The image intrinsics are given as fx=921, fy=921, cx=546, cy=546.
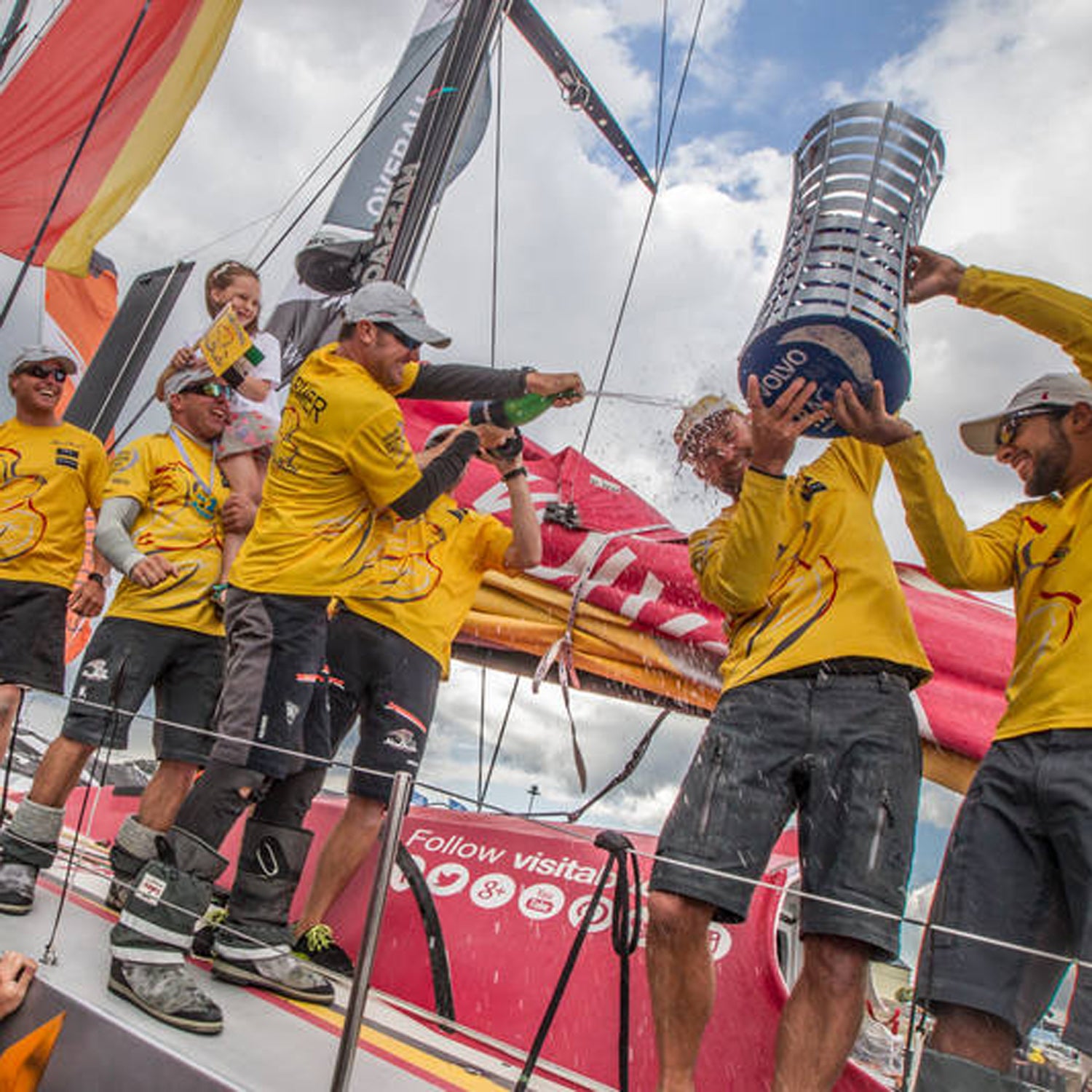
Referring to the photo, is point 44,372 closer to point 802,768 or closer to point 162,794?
point 162,794

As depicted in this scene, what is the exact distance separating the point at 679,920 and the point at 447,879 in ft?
4.24

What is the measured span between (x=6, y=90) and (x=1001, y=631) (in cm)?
562

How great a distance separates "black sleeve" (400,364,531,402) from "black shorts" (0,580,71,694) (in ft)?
4.34

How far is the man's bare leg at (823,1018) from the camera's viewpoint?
1.40 meters

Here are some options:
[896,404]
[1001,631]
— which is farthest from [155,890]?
[1001,631]

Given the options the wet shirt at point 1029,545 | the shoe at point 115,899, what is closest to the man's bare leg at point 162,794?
the shoe at point 115,899

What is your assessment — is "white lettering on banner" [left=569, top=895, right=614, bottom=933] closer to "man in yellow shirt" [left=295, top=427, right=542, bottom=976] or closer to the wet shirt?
"man in yellow shirt" [left=295, top=427, right=542, bottom=976]

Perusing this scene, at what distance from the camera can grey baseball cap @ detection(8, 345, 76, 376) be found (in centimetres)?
309

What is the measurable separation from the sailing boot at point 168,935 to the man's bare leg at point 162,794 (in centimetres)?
59

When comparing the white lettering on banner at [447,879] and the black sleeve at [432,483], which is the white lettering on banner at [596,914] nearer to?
the white lettering on banner at [447,879]

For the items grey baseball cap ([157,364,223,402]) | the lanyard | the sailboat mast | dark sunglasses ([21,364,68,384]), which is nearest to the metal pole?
the lanyard

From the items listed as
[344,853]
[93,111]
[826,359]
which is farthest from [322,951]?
[93,111]

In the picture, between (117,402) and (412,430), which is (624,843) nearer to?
(412,430)

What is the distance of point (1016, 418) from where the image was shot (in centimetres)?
177
